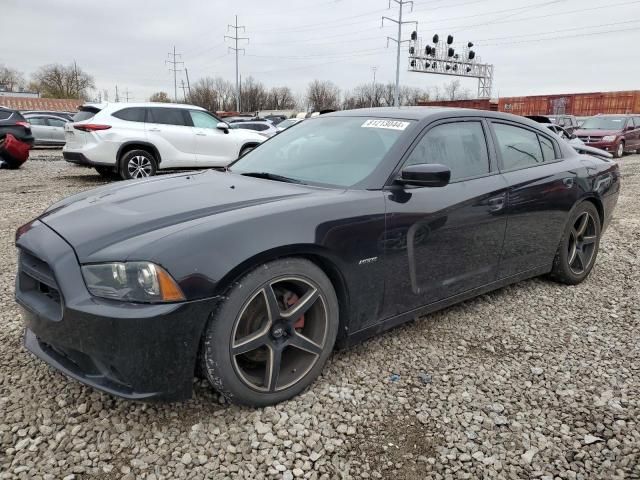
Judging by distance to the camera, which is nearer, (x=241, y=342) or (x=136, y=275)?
(x=136, y=275)

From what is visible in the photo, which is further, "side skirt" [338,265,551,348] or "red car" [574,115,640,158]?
"red car" [574,115,640,158]

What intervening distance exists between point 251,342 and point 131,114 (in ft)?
27.9

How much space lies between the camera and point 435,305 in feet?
10.2

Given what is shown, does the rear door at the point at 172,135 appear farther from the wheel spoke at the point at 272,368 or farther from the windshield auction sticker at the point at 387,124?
the wheel spoke at the point at 272,368

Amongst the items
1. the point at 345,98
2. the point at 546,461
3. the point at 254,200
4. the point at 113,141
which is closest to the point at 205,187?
the point at 254,200

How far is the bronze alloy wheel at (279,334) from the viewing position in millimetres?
2275

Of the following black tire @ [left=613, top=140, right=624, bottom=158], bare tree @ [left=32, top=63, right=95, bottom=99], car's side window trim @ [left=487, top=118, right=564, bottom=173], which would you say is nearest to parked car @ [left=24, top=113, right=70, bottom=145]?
car's side window trim @ [left=487, top=118, right=564, bottom=173]

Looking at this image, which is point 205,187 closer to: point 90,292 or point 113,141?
point 90,292

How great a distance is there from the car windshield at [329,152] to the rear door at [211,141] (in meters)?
6.83

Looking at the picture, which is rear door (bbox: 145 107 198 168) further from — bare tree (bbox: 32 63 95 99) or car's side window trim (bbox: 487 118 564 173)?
bare tree (bbox: 32 63 95 99)

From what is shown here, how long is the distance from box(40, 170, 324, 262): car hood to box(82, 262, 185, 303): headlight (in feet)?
0.47

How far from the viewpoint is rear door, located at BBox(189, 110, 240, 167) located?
1010 cm

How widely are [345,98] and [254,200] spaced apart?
285ft

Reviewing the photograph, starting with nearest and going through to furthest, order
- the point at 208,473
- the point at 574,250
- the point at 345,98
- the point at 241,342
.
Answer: the point at 208,473 → the point at 241,342 → the point at 574,250 → the point at 345,98
